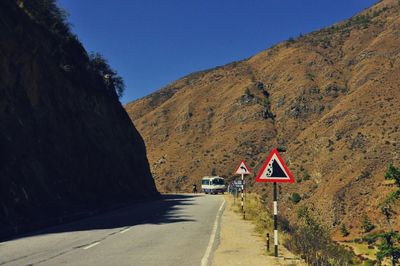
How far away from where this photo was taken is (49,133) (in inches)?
942

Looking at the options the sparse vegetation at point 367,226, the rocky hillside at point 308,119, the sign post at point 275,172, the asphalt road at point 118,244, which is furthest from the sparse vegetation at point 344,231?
the sign post at point 275,172

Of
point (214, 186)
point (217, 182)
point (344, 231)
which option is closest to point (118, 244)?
point (214, 186)

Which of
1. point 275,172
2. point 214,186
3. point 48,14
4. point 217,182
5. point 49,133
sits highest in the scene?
point 48,14

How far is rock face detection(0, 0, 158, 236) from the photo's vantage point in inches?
704

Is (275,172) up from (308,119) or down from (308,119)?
down

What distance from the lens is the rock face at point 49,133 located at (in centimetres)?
1789

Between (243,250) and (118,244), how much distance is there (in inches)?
138

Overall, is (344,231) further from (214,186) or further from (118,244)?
(118,244)

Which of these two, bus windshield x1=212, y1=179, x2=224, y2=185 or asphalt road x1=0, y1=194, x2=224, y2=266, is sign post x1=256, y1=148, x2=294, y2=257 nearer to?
asphalt road x1=0, y1=194, x2=224, y2=266

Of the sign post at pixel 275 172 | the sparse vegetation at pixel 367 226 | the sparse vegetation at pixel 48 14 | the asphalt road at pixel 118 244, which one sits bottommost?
the sparse vegetation at pixel 367 226

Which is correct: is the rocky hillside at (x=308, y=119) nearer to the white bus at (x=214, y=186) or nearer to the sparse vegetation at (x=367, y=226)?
the sparse vegetation at (x=367, y=226)

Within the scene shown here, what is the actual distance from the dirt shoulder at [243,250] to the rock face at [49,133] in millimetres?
7459

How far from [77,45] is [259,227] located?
26.1 meters

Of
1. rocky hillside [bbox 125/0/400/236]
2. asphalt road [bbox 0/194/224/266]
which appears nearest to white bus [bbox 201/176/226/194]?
rocky hillside [bbox 125/0/400/236]
